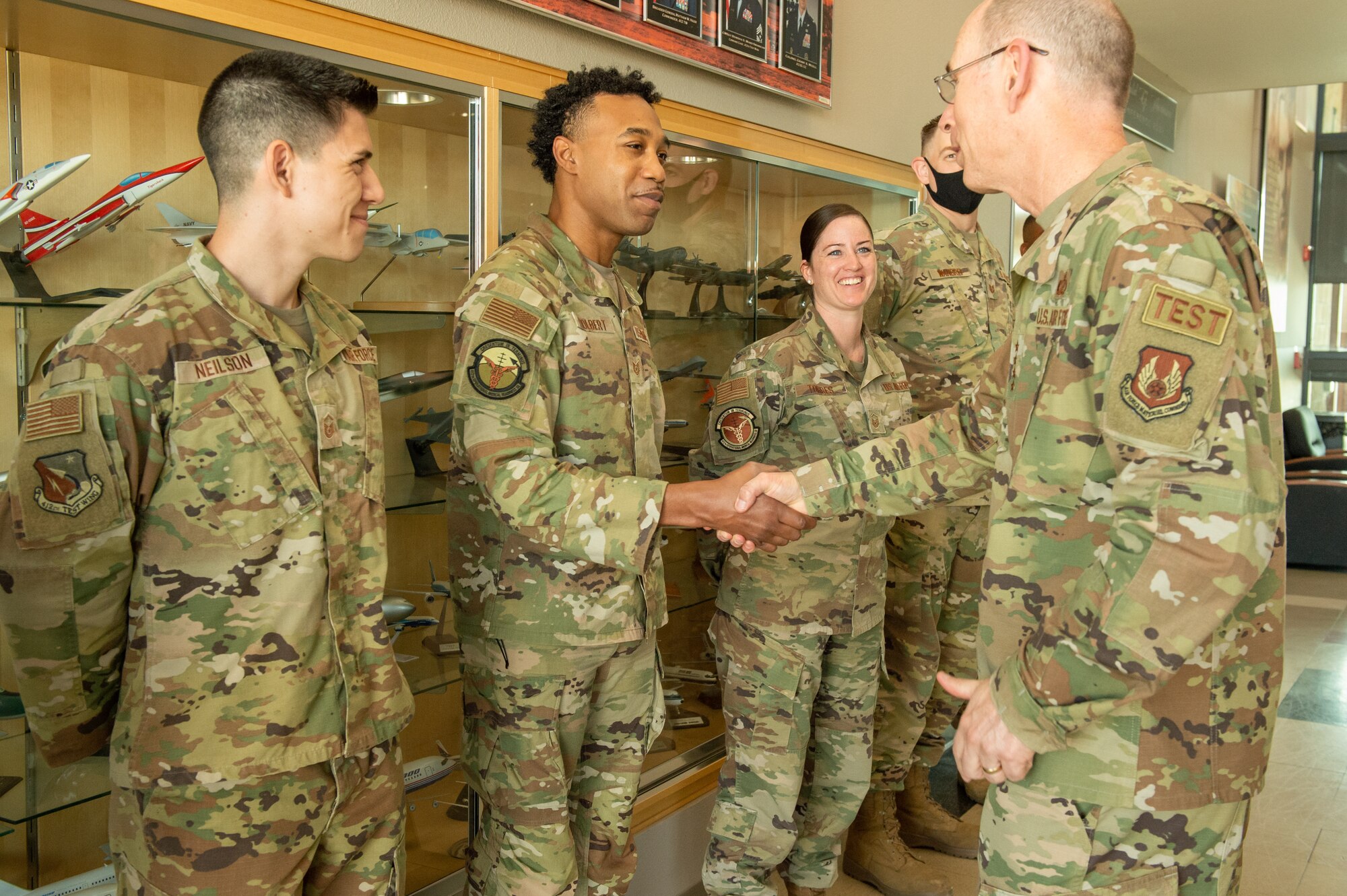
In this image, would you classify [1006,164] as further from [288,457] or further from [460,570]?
[460,570]

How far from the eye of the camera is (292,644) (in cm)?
136

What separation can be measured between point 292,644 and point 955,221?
8.10ft

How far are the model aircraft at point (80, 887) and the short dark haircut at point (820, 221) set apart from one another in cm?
209

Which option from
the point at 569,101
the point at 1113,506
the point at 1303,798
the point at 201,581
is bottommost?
the point at 1303,798

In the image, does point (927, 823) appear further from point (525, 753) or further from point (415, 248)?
point (415, 248)

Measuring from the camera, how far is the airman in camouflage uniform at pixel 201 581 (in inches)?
47.6

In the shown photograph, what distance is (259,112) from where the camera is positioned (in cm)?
137

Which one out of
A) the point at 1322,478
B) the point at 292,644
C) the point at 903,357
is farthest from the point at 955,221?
the point at 1322,478

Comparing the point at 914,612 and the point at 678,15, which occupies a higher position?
the point at 678,15

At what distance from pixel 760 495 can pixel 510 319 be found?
24.0 inches

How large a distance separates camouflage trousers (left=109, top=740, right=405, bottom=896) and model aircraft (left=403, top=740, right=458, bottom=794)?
2.32 feet

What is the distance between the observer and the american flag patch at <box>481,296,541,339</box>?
1.79 meters

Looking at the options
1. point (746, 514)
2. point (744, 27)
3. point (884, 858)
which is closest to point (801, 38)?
point (744, 27)

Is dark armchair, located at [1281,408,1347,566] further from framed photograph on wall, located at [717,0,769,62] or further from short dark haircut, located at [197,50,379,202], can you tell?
short dark haircut, located at [197,50,379,202]
